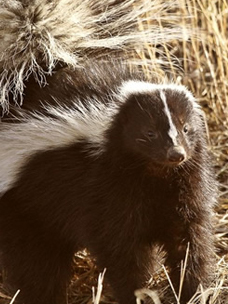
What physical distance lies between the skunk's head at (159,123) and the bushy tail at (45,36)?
54 cm

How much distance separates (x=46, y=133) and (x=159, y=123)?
72 cm

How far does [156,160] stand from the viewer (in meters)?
4.54

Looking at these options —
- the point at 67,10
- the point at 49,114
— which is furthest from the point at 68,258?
the point at 67,10

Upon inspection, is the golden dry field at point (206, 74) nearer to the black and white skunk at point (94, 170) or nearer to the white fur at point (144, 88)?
the black and white skunk at point (94, 170)

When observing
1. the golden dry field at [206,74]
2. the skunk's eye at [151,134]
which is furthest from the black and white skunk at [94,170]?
the golden dry field at [206,74]

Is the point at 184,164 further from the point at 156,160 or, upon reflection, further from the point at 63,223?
the point at 63,223

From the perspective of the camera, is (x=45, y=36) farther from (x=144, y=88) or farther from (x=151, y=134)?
(x=151, y=134)

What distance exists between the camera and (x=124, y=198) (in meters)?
4.71

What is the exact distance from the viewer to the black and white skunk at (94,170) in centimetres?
470

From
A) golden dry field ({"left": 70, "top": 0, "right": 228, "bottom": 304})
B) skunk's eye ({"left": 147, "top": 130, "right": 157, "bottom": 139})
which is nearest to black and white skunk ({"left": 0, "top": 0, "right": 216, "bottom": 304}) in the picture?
skunk's eye ({"left": 147, "top": 130, "right": 157, "bottom": 139})

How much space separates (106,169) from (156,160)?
1.12 feet

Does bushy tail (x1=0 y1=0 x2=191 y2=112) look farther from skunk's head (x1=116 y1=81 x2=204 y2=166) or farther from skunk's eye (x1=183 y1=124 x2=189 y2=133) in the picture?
skunk's eye (x1=183 y1=124 x2=189 y2=133)

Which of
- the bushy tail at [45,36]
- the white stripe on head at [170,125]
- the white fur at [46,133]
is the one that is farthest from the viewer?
the bushy tail at [45,36]

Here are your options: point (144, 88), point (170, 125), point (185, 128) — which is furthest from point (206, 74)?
point (170, 125)
